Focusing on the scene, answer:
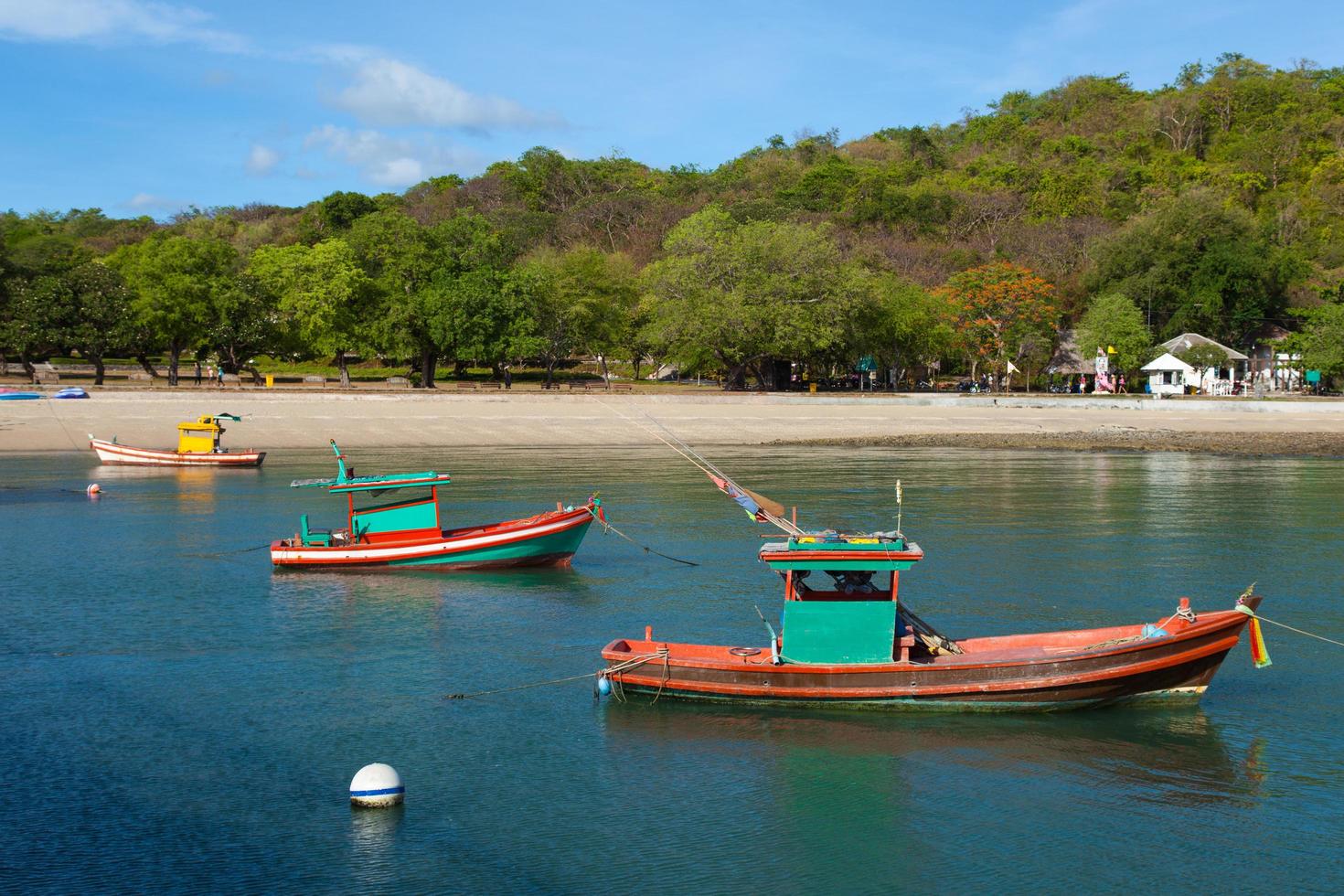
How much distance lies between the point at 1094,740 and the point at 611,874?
7.24 meters

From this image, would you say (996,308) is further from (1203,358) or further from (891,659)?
(891,659)

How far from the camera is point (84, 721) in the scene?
1666 centimetres

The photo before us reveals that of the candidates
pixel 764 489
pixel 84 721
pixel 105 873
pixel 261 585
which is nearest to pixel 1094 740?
pixel 105 873

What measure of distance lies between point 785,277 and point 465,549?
5318 centimetres

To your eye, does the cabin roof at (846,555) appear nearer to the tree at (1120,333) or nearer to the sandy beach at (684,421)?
the sandy beach at (684,421)

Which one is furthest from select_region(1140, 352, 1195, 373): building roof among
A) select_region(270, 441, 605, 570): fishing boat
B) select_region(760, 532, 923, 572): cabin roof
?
select_region(760, 532, 923, 572): cabin roof

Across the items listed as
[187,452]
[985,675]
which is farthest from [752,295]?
[985,675]

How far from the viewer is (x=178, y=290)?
250ft

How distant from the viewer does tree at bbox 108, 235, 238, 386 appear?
75.7 metres

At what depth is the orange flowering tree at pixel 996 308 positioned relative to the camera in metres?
82.1

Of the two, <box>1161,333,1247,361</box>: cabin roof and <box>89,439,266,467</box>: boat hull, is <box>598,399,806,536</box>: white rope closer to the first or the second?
<box>89,439,266,467</box>: boat hull

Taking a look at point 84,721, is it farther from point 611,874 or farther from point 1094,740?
point 1094,740

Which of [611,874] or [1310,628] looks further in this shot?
[1310,628]

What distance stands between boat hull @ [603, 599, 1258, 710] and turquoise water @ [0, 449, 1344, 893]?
0.33 m
